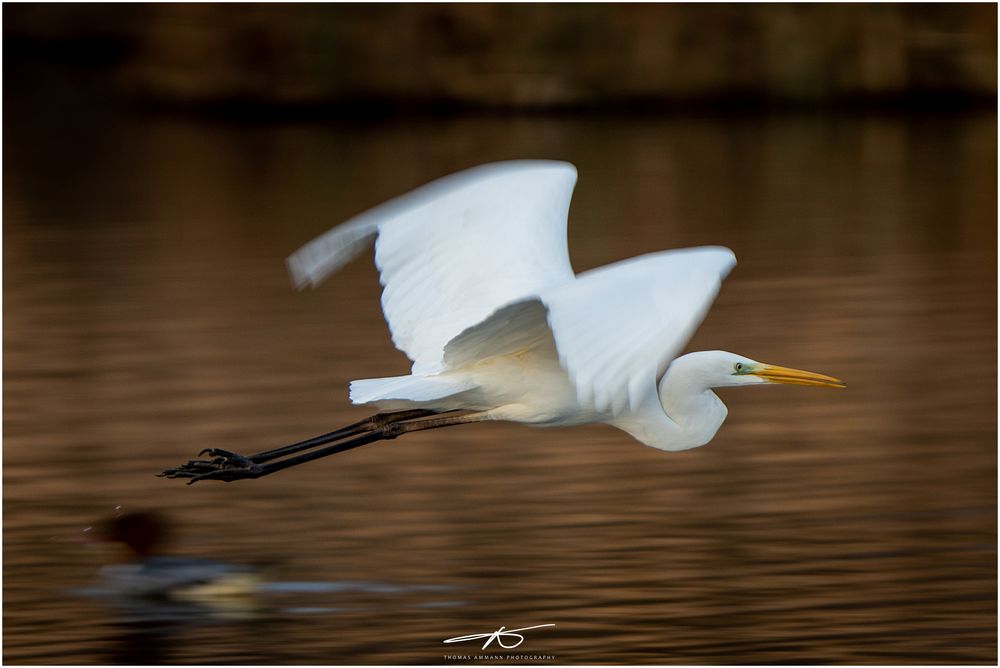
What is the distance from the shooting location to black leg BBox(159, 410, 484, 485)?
561cm

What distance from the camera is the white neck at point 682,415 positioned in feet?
17.9

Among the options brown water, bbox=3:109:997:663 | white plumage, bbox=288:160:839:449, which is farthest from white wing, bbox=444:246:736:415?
brown water, bbox=3:109:997:663

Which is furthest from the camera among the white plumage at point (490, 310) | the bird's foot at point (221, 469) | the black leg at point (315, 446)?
the bird's foot at point (221, 469)

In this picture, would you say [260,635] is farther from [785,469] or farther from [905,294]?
[905,294]

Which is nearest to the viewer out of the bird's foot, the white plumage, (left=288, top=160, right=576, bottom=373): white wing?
the white plumage

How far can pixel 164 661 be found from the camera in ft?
18.0

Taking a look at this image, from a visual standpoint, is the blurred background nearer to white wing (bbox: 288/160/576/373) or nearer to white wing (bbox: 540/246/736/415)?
white wing (bbox: 288/160/576/373)

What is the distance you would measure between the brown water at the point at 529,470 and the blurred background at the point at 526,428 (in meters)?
0.02

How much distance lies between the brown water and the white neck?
1.90ft

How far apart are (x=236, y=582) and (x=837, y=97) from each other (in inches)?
669

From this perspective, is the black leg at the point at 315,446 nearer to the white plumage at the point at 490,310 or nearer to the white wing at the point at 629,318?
the white plumage at the point at 490,310

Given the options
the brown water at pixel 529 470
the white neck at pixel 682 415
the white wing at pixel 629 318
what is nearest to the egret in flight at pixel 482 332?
the white neck at pixel 682 415

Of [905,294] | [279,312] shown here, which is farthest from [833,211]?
[279,312]
